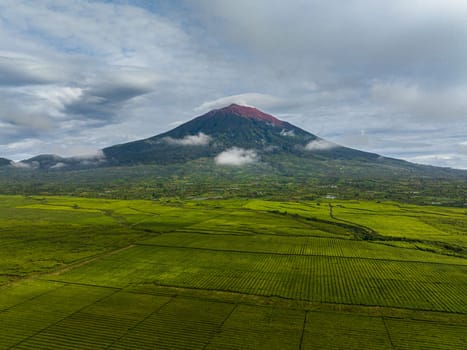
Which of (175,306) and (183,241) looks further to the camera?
(183,241)

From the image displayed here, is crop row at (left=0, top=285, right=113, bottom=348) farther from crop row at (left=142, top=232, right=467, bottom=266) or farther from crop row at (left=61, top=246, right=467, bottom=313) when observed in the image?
crop row at (left=142, top=232, right=467, bottom=266)

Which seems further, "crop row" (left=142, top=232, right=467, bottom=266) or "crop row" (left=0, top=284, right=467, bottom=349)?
"crop row" (left=142, top=232, right=467, bottom=266)

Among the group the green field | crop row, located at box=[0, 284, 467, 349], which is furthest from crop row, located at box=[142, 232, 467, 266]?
crop row, located at box=[0, 284, 467, 349]

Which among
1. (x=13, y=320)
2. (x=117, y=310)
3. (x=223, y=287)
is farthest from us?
(x=223, y=287)

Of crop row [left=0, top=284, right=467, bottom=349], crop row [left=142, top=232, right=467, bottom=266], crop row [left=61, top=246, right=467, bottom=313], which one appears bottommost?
crop row [left=0, top=284, right=467, bottom=349]

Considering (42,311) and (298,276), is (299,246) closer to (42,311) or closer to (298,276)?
(298,276)

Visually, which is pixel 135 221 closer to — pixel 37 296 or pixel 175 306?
A: pixel 37 296

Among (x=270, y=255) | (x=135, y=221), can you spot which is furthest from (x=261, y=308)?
(x=135, y=221)

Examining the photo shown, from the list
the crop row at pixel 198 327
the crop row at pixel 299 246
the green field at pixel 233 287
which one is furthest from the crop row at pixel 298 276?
the crop row at pixel 198 327
